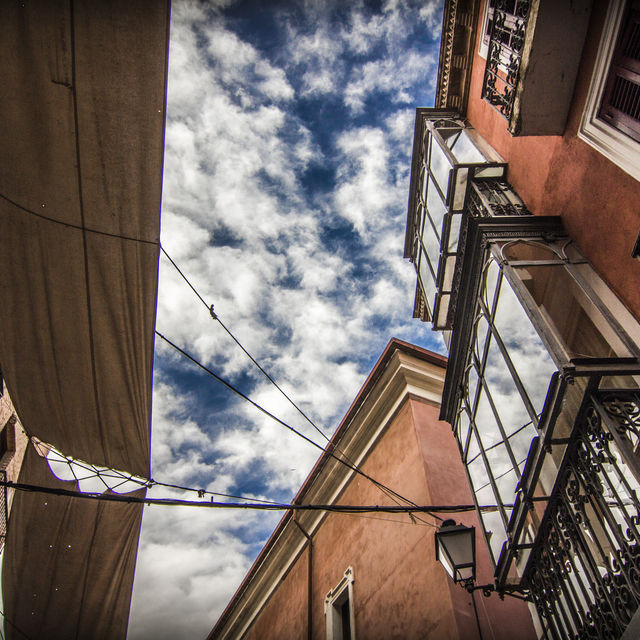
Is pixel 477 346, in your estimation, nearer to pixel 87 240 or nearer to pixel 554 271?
pixel 554 271

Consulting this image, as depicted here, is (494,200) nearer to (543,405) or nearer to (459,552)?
(543,405)

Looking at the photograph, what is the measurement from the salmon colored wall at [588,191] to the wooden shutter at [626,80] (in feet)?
1.20

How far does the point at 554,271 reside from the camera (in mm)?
5160

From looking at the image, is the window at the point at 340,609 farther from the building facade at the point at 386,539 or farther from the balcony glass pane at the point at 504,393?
the balcony glass pane at the point at 504,393

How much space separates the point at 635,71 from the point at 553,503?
409 cm

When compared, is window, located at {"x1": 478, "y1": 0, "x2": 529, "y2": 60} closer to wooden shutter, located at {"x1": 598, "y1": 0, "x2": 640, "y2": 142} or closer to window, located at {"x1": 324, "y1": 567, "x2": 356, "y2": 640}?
wooden shutter, located at {"x1": 598, "y1": 0, "x2": 640, "y2": 142}

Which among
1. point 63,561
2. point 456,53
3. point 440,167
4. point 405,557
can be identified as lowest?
point 63,561

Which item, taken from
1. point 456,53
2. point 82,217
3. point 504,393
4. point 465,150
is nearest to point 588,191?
point 504,393

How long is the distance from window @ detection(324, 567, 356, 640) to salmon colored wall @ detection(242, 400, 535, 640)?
185 millimetres

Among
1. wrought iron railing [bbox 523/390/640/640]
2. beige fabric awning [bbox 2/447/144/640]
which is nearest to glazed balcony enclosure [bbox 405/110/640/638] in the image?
wrought iron railing [bbox 523/390/640/640]

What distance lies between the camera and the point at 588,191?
4895 mm

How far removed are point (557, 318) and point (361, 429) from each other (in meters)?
4.90

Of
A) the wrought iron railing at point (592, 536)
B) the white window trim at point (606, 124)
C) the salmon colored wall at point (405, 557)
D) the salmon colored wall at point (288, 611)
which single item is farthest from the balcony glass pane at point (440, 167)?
the salmon colored wall at point (288, 611)

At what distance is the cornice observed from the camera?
336 inches
